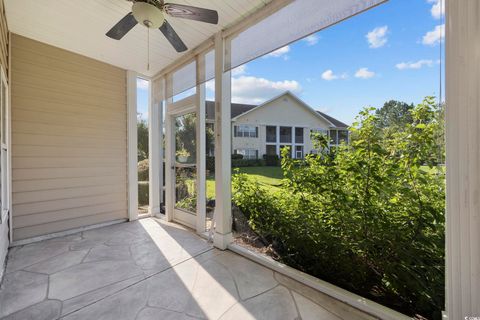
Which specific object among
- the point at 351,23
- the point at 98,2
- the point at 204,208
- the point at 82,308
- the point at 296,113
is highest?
the point at 98,2

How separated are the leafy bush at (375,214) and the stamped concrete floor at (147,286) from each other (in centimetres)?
36

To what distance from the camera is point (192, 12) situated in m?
1.86

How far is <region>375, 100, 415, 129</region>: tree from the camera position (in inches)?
66.7

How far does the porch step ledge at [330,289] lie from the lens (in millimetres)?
1616

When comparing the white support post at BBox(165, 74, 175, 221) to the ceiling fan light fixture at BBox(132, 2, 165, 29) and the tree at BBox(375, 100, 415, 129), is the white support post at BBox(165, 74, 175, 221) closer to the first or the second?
the ceiling fan light fixture at BBox(132, 2, 165, 29)

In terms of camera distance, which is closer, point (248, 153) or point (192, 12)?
point (192, 12)

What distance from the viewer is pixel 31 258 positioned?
2475 millimetres

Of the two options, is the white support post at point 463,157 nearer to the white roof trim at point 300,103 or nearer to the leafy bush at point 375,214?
the leafy bush at point 375,214

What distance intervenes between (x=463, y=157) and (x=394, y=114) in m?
0.72

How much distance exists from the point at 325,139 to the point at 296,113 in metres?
0.63

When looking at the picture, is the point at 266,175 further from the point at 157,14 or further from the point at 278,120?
the point at 157,14

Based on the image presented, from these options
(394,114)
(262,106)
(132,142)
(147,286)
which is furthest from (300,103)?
(132,142)

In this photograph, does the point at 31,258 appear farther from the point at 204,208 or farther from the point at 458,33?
the point at 458,33

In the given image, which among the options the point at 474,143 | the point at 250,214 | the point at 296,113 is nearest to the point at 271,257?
the point at 250,214
